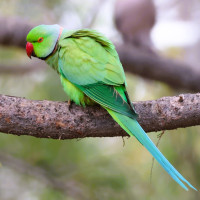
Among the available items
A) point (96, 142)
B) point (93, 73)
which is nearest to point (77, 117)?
point (93, 73)

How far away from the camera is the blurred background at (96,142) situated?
4113 millimetres

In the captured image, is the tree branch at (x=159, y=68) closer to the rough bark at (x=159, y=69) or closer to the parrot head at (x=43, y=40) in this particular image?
the rough bark at (x=159, y=69)

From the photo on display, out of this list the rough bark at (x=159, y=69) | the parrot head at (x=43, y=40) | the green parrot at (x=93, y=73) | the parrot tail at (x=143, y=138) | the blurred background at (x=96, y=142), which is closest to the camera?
the parrot tail at (x=143, y=138)

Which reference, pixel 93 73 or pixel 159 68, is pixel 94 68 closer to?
pixel 93 73

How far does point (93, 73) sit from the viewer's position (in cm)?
251

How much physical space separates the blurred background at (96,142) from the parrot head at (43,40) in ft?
2.64

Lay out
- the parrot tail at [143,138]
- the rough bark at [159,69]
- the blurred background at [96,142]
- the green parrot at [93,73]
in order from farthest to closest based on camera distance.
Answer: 1. the rough bark at [159,69]
2. the blurred background at [96,142]
3. the green parrot at [93,73]
4. the parrot tail at [143,138]

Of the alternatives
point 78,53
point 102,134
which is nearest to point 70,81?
point 78,53

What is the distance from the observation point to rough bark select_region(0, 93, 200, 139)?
2283 millimetres

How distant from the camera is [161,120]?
7.79 feet

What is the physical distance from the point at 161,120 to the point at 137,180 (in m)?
2.17

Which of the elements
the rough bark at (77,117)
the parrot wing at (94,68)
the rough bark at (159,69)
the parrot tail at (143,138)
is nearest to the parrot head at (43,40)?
the parrot wing at (94,68)

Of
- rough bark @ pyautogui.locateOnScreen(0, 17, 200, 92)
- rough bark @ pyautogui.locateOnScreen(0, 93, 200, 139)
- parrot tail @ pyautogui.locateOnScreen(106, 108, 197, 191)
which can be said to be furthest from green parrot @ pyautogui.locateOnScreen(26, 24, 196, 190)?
rough bark @ pyautogui.locateOnScreen(0, 17, 200, 92)

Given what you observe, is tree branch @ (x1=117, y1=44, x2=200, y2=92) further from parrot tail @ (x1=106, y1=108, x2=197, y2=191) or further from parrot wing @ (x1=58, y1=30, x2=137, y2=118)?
parrot tail @ (x1=106, y1=108, x2=197, y2=191)
